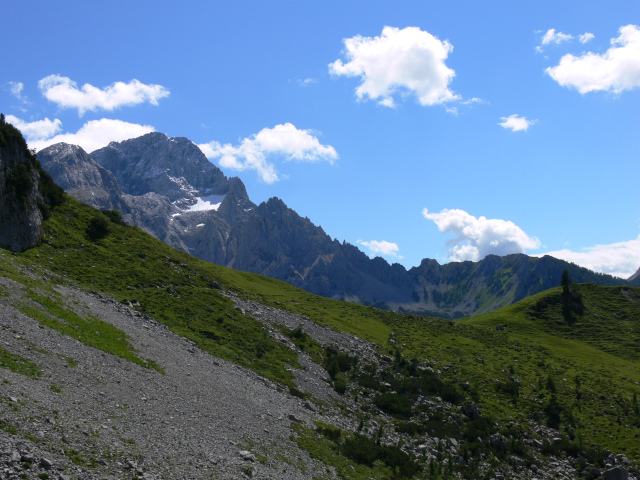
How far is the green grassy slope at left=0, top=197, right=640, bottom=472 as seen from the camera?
148ft

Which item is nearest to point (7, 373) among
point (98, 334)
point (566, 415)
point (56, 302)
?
point (98, 334)

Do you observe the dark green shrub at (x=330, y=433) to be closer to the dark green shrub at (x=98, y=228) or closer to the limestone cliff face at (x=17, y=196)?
the limestone cliff face at (x=17, y=196)

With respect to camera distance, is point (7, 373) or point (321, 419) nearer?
point (7, 373)

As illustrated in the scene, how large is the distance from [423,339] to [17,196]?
66604 mm

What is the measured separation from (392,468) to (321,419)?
762 cm

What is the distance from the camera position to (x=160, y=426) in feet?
73.6

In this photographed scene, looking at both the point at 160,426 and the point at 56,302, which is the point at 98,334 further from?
the point at 160,426

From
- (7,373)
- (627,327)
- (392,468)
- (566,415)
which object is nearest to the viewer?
(7,373)

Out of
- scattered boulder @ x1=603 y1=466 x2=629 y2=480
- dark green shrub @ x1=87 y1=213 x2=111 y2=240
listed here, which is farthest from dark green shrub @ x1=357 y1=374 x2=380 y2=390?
dark green shrub @ x1=87 y1=213 x2=111 y2=240

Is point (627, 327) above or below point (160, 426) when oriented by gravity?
above

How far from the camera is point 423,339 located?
75312mm

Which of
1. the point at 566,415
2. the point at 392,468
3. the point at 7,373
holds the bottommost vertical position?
the point at 392,468

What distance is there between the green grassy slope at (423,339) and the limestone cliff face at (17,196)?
2052 millimetres

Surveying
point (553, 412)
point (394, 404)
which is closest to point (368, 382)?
point (394, 404)
